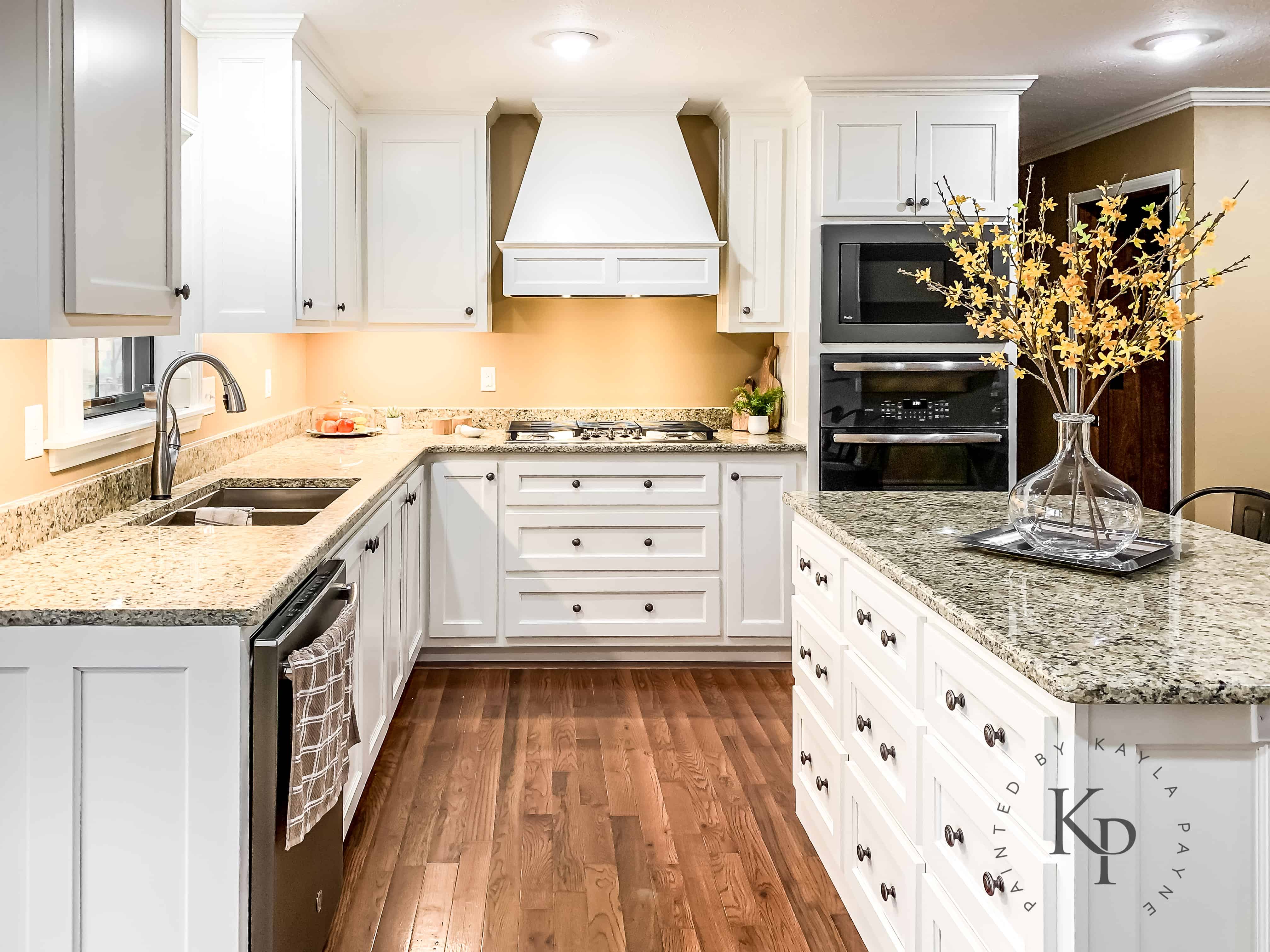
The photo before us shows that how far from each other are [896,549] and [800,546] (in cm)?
58

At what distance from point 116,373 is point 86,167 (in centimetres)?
142

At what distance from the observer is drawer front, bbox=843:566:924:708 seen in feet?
5.82

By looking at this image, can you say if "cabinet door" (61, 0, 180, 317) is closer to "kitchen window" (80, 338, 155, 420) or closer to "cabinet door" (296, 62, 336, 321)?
"kitchen window" (80, 338, 155, 420)

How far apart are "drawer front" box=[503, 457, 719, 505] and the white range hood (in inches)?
29.0

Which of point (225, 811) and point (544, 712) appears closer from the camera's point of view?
point (225, 811)

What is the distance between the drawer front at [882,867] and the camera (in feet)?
5.90

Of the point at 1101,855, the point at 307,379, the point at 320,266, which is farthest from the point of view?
the point at 307,379

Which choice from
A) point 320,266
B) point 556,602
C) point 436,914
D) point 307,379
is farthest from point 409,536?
point 436,914

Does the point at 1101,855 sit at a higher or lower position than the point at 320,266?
lower

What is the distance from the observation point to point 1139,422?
4.88 meters


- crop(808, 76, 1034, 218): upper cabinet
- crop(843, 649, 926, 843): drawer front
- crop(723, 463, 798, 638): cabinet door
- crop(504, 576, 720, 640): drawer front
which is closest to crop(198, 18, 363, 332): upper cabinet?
crop(504, 576, 720, 640): drawer front

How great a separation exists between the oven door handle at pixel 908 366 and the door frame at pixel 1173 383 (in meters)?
0.60

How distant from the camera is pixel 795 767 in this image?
9.03 ft

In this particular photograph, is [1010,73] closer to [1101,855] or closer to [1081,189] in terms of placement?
[1081,189]
